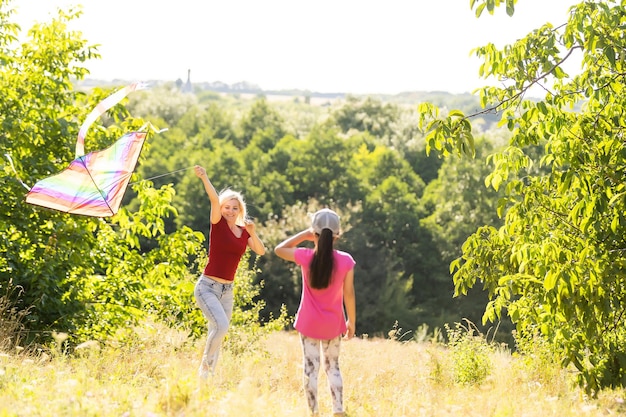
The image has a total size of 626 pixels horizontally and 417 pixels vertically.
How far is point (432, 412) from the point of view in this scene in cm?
580

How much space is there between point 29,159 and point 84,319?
251cm

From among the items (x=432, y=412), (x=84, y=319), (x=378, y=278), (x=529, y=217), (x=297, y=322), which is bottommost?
(x=378, y=278)

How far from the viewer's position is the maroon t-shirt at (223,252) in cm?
688

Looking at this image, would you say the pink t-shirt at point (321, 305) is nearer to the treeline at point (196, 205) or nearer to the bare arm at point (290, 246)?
the bare arm at point (290, 246)

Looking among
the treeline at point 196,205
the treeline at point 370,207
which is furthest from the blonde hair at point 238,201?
the treeline at point 370,207

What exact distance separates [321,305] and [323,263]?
0.36m

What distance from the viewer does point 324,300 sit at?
5992 mm

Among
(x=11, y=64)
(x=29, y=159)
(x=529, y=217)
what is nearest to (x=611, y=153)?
(x=529, y=217)

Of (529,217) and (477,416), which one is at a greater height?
(529,217)

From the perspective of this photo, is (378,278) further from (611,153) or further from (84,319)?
(611,153)

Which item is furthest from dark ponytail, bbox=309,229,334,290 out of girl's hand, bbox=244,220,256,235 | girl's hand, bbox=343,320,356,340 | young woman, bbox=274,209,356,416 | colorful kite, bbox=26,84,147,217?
colorful kite, bbox=26,84,147,217

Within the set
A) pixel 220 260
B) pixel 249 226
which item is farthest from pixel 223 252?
pixel 249 226

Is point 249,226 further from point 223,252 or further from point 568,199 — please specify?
point 568,199

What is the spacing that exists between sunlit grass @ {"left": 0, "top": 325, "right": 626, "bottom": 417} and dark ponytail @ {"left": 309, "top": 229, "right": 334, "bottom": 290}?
2.71 ft
